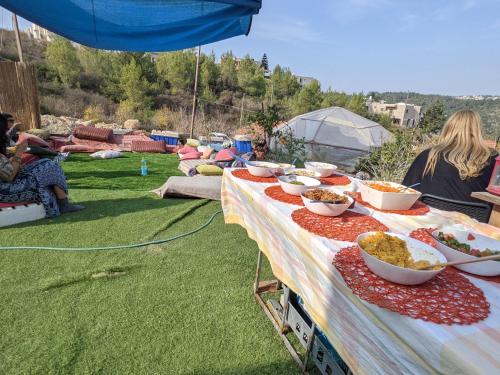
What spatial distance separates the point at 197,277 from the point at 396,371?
1.71m

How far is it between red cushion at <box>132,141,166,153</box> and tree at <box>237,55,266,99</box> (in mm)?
21431

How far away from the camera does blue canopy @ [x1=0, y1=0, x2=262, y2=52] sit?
221 centimetres

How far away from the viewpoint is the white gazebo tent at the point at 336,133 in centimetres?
828

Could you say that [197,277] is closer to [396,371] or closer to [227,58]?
[396,371]

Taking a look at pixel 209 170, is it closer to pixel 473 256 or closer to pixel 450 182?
pixel 450 182

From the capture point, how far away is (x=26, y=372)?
4.40 ft

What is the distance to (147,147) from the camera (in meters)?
7.19

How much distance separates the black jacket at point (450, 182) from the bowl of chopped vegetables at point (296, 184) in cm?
103

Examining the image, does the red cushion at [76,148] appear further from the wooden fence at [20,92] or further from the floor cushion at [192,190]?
the floor cushion at [192,190]

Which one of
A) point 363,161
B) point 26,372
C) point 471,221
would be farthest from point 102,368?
point 363,161

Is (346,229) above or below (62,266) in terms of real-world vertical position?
above

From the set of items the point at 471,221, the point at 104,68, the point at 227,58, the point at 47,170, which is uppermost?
the point at 227,58

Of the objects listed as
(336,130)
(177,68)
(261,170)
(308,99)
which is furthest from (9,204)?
(308,99)

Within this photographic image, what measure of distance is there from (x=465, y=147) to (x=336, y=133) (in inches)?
301
